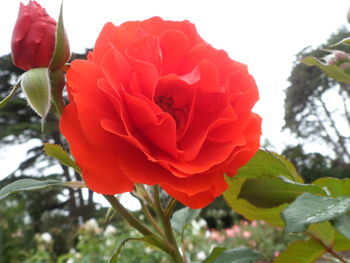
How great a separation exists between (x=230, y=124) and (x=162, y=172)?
0.22ft

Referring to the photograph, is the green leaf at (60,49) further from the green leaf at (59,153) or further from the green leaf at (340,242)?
the green leaf at (340,242)

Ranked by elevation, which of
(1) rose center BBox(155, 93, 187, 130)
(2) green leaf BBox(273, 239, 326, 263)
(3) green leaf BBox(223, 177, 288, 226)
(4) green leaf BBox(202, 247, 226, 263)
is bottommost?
(4) green leaf BBox(202, 247, 226, 263)

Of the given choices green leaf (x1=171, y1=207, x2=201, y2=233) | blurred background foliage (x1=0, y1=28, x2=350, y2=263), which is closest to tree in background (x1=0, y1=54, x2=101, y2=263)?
blurred background foliage (x1=0, y1=28, x2=350, y2=263)

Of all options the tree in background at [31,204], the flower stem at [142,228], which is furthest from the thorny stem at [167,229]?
the tree in background at [31,204]

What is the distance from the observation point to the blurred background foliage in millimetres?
2628

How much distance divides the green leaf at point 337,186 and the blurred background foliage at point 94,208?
7cm

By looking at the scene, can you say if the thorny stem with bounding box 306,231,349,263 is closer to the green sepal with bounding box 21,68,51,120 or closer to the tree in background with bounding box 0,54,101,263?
the green sepal with bounding box 21,68,51,120

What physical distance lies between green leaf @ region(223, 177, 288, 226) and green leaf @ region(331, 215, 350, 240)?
0.11 metres

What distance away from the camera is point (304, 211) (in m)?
0.32

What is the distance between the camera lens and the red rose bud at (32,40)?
33cm

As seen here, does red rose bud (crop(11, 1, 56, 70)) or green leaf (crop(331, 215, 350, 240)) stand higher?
red rose bud (crop(11, 1, 56, 70))

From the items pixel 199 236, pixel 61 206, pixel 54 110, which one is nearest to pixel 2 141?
pixel 61 206

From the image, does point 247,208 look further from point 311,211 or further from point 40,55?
point 40,55

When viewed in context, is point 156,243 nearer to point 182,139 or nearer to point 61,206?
point 182,139
